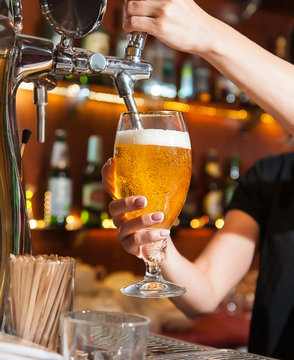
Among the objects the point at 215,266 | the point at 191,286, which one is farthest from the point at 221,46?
the point at 215,266

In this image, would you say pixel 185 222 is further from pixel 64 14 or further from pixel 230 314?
pixel 64 14

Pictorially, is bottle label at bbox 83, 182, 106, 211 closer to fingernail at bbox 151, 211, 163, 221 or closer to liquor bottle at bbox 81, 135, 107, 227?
liquor bottle at bbox 81, 135, 107, 227

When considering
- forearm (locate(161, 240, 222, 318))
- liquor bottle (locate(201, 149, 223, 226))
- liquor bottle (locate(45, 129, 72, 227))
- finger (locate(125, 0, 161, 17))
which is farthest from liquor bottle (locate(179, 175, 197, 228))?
finger (locate(125, 0, 161, 17))

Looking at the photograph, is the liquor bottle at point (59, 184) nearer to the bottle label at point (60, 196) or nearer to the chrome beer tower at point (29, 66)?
the bottle label at point (60, 196)

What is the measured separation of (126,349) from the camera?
583mm

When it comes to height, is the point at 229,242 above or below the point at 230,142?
below

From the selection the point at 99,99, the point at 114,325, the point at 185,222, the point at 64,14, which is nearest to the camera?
the point at 114,325

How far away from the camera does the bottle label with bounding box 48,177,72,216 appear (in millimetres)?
2430

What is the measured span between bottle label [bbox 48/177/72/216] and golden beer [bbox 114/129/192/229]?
5.20ft

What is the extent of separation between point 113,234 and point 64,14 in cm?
194

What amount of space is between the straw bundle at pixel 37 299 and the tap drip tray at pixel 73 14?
0.34m

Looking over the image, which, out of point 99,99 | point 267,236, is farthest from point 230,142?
point 267,236

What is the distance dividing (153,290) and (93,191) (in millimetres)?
1772

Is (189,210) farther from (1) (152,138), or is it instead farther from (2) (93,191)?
(1) (152,138)
